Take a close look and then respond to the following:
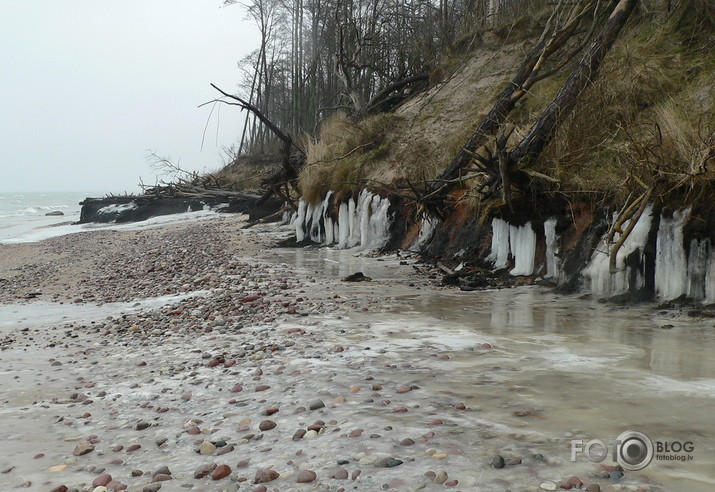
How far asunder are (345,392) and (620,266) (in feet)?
11.8

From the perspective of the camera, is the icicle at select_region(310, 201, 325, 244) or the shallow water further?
the icicle at select_region(310, 201, 325, 244)

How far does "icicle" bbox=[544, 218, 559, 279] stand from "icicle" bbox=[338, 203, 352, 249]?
19.0 feet

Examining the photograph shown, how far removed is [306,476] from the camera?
2551 millimetres

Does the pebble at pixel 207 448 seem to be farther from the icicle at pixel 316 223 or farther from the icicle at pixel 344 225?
the icicle at pixel 316 223

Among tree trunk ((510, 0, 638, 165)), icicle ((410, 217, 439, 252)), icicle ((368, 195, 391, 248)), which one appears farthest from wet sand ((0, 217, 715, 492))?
icicle ((368, 195, 391, 248))

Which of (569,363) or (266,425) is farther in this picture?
(569,363)

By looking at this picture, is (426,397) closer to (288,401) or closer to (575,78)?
(288,401)

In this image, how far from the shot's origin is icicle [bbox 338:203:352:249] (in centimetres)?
1250

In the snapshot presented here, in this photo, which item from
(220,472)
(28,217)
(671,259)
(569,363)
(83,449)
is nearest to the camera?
(220,472)

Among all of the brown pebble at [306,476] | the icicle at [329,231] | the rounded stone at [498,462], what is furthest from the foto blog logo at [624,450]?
the icicle at [329,231]

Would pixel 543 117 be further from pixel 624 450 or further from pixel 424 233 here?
pixel 624 450

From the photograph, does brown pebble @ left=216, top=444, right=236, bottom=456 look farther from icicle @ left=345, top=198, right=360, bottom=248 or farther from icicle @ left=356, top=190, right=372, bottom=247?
icicle @ left=345, top=198, right=360, bottom=248

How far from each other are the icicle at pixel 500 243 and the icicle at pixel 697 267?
8.92 feet

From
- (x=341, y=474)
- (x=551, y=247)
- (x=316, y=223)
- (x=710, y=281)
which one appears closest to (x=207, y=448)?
(x=341, y=474)
